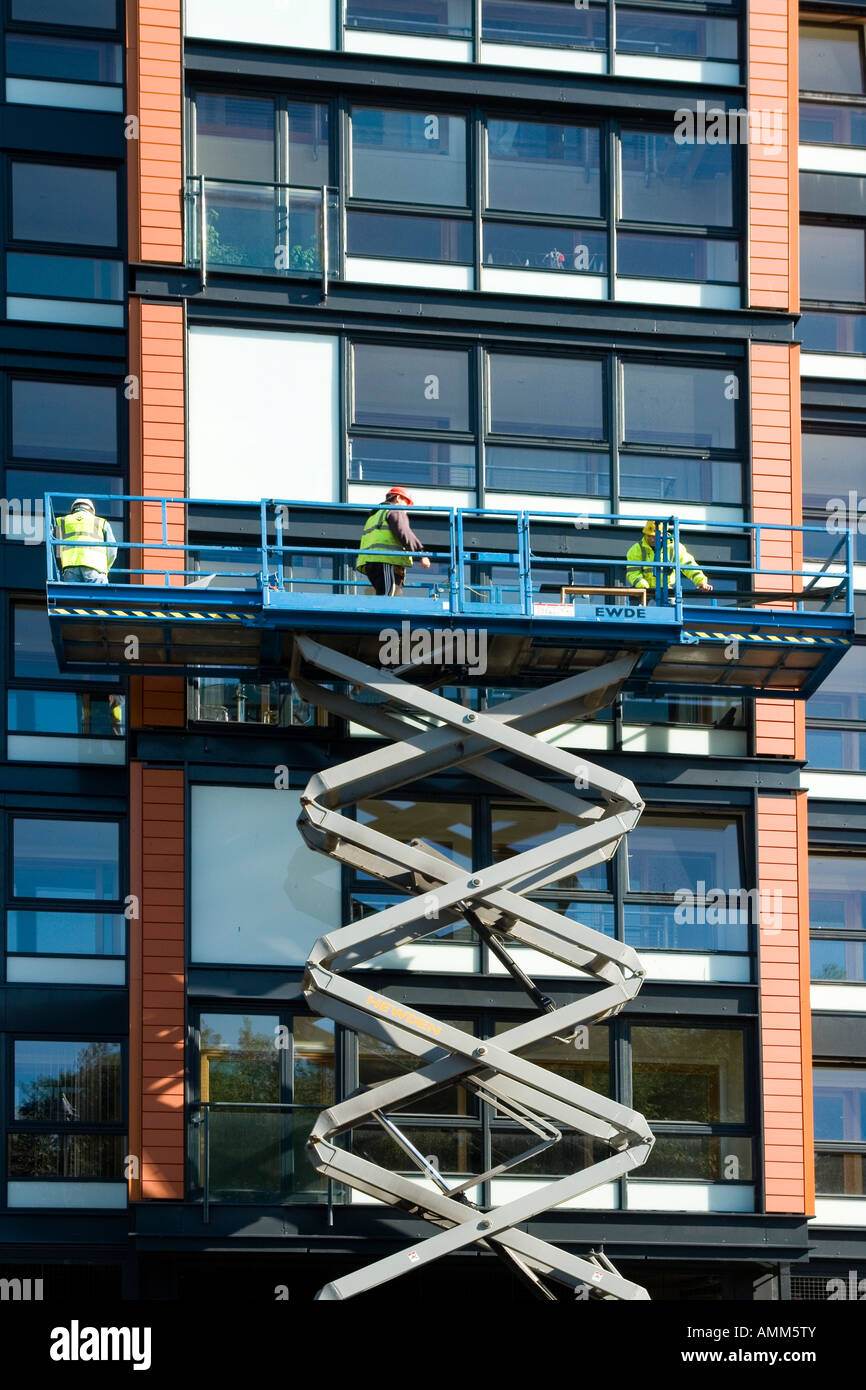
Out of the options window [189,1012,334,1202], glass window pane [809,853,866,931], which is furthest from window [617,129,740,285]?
window [189,1012,334,1202]

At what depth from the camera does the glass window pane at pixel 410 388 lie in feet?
83.1

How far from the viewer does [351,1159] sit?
22172 millimetres

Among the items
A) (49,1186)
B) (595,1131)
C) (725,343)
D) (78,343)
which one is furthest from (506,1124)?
(78,343)

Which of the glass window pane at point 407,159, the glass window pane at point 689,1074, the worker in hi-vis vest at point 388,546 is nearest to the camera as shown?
the worker in hi-vis vest at point 388,546

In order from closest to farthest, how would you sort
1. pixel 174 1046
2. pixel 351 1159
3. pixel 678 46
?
pixel 351 1159 < pixel 174 1046 < pixel 678 46

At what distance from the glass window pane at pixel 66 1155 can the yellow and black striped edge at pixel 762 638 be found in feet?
27.5

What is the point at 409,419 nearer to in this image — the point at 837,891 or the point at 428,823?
the point at 428,823

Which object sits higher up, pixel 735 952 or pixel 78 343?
pixel 78 343

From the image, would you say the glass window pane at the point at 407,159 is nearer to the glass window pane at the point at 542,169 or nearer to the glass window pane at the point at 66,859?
the glass window pane at the point at 542,169

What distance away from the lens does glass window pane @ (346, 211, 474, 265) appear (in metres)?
25.7

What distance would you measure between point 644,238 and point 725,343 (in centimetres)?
149

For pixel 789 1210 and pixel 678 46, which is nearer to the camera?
pixel 789 1210

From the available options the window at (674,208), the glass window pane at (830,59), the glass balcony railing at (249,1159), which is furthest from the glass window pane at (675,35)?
the glass balcony railing at (249,1159)

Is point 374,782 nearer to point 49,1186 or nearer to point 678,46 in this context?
point 49,1186
